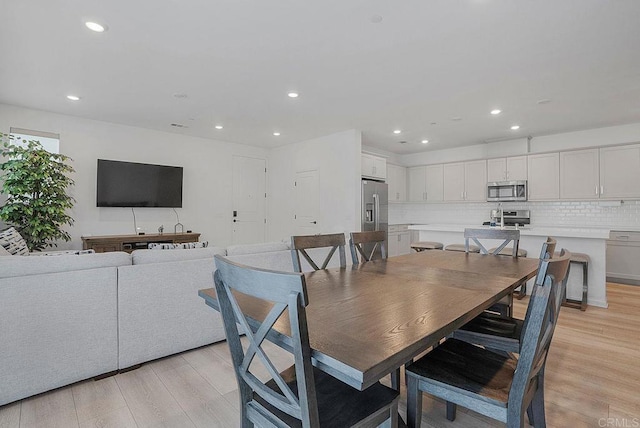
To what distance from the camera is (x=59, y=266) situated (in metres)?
2.02

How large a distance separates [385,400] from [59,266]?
2.14m

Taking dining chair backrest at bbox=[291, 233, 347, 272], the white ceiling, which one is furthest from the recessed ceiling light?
dining chair backrest at bbox=[291, 233, 347, 272]

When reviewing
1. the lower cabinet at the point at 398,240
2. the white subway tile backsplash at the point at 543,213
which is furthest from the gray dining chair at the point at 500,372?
the white subway tile backsplash at the point at 543,213

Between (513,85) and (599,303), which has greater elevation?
(513,85)

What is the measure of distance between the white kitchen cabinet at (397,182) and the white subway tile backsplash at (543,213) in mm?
337

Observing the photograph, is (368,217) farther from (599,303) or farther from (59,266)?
(59,266)

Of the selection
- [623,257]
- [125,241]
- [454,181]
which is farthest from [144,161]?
[623,257]

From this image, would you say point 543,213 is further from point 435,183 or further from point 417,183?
point 417,183

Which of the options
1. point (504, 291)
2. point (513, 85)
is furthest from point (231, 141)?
point (504, 291)

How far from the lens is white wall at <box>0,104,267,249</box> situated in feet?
15.5

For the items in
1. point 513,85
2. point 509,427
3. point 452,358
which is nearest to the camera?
point 509,427

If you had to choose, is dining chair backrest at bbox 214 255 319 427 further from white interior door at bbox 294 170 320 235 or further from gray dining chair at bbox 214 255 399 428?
white interior door at bbox 294 170 320 235

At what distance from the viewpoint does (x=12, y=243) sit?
308cm

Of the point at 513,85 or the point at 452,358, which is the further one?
the point at 513,85
